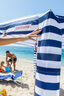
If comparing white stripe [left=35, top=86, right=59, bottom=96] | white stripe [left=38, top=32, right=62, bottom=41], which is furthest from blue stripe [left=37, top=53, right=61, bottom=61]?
white stripe [left=35, top=86, right=59, bottom=96]

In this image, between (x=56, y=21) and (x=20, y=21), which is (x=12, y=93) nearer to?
(x=20, y=21)

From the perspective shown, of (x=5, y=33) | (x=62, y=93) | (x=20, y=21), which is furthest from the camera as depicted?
(x=62, y=93)

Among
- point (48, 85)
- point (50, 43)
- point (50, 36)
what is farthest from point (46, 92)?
point (50, 36)

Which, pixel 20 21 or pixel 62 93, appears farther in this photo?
pixel 62 93

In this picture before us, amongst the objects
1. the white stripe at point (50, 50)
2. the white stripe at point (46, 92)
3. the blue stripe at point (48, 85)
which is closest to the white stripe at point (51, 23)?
the white stripe at point (50, 50)

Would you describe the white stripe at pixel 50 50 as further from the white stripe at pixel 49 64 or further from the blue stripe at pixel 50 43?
the white stripe at pixel 49 64

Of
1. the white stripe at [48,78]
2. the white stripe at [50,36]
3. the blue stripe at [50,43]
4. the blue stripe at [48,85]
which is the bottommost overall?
the blue stripe at [48,85]

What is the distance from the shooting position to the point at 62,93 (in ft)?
13.0

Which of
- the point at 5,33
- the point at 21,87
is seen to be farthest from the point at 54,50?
A: the point at 21,87

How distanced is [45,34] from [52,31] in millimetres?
135

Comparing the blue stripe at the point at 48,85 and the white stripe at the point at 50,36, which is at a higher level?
the white stripe at the point at 50,36

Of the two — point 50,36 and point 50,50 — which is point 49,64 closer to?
point 50,50

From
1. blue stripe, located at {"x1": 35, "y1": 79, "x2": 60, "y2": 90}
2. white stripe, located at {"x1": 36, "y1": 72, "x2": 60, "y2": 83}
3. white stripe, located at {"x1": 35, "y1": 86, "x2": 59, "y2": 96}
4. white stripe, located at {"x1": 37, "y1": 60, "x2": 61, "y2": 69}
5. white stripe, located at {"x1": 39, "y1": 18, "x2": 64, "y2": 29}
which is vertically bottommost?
white stripe, located at {"x1": 35, "y1": 86, "x2": 59, "y2": 96}

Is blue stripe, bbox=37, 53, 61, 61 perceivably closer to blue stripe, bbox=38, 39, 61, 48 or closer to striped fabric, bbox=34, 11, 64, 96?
striped fabric, bbox=34, 11, 64, 96
